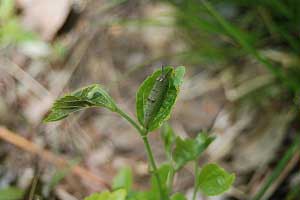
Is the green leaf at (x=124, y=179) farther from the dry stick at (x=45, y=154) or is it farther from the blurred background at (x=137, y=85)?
the dry stick at (x=45, y=154)

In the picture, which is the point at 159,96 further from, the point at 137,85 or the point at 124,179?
the point at 137,85

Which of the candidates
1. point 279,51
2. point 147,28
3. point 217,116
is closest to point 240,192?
point 217,116

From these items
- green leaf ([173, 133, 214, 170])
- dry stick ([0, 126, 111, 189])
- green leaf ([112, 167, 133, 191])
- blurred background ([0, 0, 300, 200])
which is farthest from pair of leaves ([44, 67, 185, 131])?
dry stick ([0, 126, 111, 189])

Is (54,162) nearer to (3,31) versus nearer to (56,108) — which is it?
(3,31)

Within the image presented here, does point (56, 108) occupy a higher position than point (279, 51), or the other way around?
point (56, 108)

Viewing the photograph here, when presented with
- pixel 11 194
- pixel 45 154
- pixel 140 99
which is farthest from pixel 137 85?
pixel 140 99
